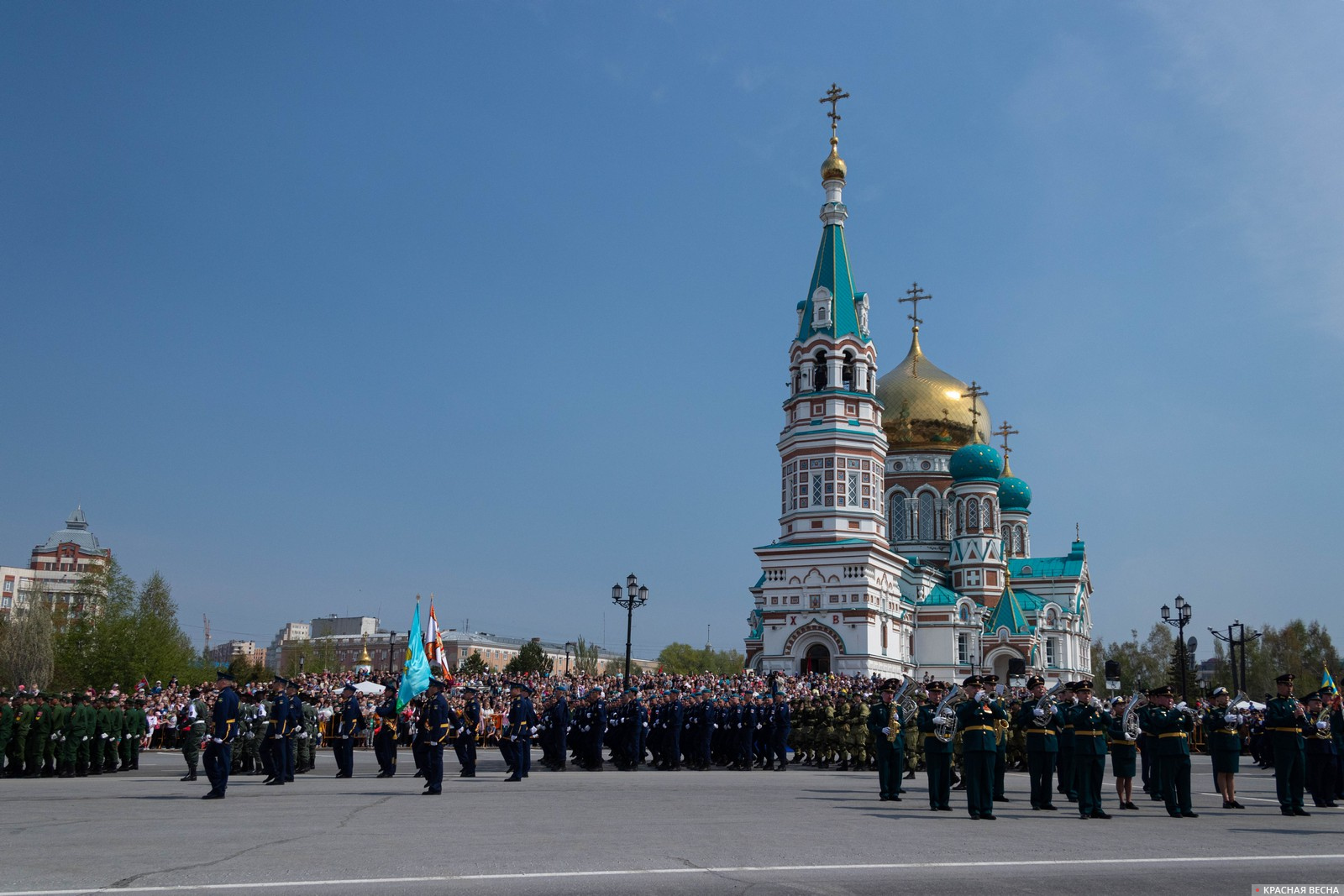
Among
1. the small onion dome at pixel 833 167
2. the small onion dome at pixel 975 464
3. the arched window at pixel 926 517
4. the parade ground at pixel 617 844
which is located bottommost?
the parade ground at pixel 617 844

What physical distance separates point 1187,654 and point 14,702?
1787 inches

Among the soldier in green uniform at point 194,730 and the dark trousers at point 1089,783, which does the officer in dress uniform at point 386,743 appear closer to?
the soldier in green uniform at point 194,730

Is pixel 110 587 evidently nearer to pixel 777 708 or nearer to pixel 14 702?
pixel 14 702

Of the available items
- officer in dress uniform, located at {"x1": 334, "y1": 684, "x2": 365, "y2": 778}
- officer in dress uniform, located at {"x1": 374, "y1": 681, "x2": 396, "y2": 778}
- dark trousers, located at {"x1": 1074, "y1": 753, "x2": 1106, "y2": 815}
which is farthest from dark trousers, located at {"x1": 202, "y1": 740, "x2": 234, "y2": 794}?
dark trousers, located at {"x1": 1074, "y1": 753, "x2": 1106, "y2": 815}

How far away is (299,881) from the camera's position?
8.15m

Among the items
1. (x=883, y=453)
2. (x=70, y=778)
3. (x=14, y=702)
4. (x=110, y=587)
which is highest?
(x=883, y=453)

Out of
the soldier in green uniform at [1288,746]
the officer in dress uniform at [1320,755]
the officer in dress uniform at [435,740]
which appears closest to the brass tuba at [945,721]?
the soldier in green uniform at [1288,746]

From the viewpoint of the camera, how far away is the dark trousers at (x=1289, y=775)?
14.3 metres

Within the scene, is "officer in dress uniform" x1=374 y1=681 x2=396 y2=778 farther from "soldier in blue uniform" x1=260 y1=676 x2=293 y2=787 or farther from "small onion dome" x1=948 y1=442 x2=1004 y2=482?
"small onion dome" x1=948 y1=442 x2=1004 y2=482

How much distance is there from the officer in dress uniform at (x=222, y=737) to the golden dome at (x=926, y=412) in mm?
61581

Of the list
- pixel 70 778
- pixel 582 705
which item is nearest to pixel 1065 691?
pixel 582 705

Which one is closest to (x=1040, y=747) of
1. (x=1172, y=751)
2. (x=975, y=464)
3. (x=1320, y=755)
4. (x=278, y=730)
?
(x=1172, y=751)

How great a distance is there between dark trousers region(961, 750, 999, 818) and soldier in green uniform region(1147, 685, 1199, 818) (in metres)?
2.44

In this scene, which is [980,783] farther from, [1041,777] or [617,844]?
[617,844]
